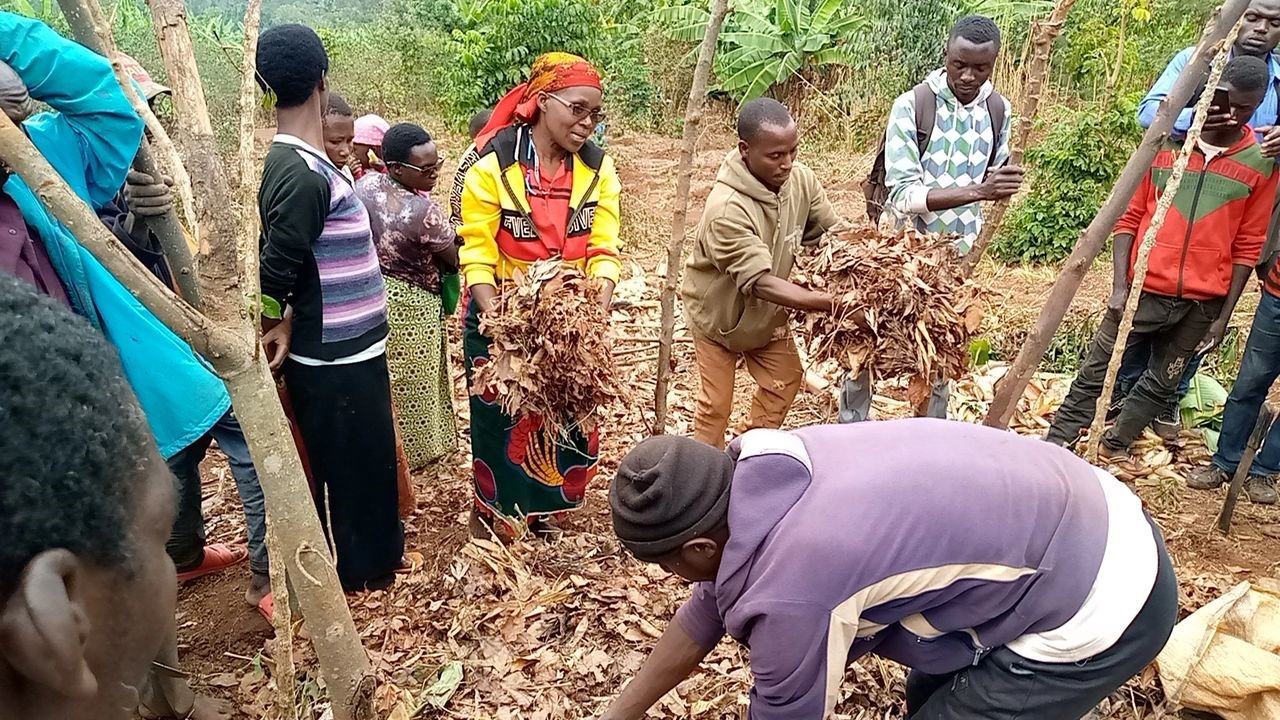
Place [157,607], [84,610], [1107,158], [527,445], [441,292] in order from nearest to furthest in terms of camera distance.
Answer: [84,610]
[157,607]
[527,445]
[441,292]
[1107,158]

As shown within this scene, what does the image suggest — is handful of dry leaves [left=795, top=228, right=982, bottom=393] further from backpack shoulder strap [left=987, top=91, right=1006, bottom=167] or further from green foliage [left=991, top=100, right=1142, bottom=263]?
green foliage [left=991, top=100, right=1142, bottom=263]

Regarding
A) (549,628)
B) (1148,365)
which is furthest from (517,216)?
(1148,365)

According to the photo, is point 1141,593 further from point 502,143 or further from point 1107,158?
point 1107,158

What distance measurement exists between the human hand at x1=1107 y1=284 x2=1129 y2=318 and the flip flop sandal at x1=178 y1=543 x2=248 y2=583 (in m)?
4.25

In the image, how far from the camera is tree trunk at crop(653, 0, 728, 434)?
9.93 feet

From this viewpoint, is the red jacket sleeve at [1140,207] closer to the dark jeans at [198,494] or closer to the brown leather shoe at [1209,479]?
the brown leather shoe at [1209,479]

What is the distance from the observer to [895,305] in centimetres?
334

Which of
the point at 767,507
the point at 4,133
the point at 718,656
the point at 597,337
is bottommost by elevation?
the point at 718,656

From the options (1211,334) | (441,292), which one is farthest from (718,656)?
(1211,334)

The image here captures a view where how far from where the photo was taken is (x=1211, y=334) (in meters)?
4.42

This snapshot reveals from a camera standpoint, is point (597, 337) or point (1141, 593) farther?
point (597, 337)

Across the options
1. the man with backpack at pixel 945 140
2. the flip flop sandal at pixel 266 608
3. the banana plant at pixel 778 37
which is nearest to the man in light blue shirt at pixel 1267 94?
the man with backpack at pixel 945 140

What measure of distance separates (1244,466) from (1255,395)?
66 cm

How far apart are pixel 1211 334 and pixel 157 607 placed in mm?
4837
